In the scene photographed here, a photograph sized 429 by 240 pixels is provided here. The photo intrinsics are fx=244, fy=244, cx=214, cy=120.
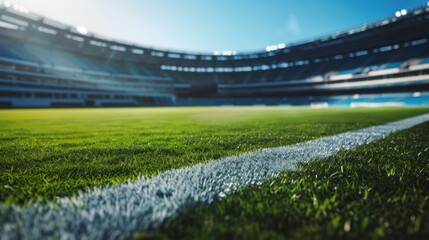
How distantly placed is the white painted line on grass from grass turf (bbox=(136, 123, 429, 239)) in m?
0.08

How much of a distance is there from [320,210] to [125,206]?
79cm

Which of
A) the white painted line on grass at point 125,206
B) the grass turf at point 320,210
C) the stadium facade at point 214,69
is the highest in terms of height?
the stadium facade at point 214,69

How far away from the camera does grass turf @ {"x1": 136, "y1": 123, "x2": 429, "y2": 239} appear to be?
81cm

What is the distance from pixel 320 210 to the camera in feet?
3.22

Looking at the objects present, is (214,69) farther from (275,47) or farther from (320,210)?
(320,210)

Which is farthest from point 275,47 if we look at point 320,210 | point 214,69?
point 320,210

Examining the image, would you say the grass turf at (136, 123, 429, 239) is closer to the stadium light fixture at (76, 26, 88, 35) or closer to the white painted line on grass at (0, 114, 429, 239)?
the white painted line on grass at (0, 114, 429, 239)

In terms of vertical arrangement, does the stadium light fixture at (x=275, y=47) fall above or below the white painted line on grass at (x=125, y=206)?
above

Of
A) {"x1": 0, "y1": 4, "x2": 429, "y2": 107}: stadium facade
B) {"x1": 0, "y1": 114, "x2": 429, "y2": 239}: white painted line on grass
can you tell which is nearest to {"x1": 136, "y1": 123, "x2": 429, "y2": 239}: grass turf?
{"x1": 0, "y1": 114, "x2": 429, "y2": 239}: white painted line on grass

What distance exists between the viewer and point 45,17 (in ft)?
105

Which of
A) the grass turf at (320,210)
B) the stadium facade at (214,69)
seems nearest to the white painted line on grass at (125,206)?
the grass turf at (320,210)

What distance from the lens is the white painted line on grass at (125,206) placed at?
2.59 feet

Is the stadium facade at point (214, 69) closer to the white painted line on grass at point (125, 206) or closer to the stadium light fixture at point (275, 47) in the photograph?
the stadium light fixture at point (275, 47)

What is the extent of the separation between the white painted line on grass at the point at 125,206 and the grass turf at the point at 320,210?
76 millimetres
